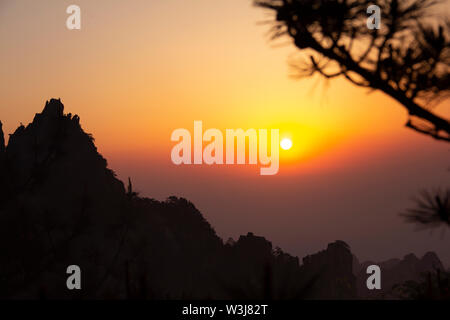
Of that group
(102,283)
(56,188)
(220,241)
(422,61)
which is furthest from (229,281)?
(220,241)

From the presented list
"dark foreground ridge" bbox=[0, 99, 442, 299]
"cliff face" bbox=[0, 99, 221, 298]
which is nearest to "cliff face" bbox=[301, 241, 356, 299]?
"dark foreground ridge" bbox=[0, 99, 442, 299]

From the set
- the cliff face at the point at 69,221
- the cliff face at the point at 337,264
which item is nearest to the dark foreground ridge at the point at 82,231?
the cliff face at the point at 69,221

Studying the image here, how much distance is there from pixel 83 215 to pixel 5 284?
49.8ft

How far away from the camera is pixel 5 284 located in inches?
1957

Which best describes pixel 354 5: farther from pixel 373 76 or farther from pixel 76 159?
pixel 76 159

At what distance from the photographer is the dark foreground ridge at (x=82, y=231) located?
5334 cm

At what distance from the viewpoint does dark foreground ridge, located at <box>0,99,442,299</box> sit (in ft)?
175

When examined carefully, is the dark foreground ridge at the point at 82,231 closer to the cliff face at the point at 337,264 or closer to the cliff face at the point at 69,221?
the cliff face at the point at 69,221

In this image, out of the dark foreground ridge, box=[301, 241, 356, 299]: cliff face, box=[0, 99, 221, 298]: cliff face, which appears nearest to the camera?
the dark foreground ridge

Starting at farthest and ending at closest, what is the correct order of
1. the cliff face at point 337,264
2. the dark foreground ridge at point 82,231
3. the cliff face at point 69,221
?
the cliff face at point 337,264 < the cliff face at point 69,221 < the dark foreground ridge at point 82,231

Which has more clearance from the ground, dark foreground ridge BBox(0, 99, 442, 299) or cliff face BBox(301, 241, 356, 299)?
dark foreground ridge BBox(0, 99, 442, 299)

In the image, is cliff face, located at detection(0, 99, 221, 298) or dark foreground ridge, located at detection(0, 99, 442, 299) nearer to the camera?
dark foreground ridge, located at detection(0, 99, 442, 299)

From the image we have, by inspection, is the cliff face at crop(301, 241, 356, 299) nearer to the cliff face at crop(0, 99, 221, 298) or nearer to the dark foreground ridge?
the dark foreground ridge

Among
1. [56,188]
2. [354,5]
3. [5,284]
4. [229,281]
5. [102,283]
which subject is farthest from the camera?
[56,188]
